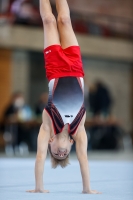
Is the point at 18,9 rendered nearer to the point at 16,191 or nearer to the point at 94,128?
the point at 94,128

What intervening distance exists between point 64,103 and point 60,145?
0.41m

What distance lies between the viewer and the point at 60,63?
5.36m

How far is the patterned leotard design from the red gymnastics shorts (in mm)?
65

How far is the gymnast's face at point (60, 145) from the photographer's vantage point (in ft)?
17.4

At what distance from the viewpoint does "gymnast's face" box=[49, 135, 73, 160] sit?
5291mm

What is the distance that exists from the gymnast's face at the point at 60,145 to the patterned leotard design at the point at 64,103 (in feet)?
0.28

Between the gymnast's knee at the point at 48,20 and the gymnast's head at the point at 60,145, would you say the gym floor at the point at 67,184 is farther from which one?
the gymnast's knee at the point at 48,20

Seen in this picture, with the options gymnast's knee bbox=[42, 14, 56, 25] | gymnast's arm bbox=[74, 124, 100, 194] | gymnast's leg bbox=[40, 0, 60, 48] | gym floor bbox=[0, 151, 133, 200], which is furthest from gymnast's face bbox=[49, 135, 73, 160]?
gymnast's knee bbox=[42, 14, 56, 25]

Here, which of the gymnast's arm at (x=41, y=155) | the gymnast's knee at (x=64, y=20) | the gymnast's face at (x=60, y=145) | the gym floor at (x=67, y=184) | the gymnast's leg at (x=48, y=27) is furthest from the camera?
the gymnast's knee at (x=64, y=20)

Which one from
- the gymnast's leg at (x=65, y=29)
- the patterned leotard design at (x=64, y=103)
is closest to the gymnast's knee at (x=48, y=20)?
the gymnast's leg at (x=65, y=29)

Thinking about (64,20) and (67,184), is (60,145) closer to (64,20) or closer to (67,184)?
(67,184)

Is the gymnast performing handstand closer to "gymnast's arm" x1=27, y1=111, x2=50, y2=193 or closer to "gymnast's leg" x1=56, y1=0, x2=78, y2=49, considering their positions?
"gymnast's arm" x1=27, y1=111, x2=50, y2=193

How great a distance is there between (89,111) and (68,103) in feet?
36.0

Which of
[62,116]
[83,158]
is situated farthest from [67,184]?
[62,116]
